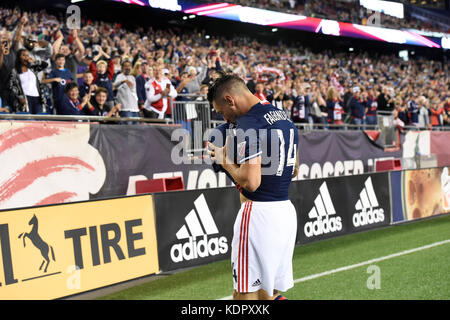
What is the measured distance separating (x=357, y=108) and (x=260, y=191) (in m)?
16.2

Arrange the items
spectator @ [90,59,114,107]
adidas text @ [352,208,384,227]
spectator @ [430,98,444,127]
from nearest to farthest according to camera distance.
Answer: adidas text @ [352,208,384,227]
spectator @ [90,59,114,107]
spectator @ [430,98,444,127]

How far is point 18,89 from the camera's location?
32.5 feet

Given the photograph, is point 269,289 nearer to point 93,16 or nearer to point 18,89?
point 18,89

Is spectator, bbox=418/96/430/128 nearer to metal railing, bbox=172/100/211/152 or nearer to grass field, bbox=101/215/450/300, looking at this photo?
grass field, bbox=101/215/450/300

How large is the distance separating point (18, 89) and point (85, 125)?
4.49 feet

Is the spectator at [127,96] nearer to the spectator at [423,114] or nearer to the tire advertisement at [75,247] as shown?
the tire advertisement at [75,247]

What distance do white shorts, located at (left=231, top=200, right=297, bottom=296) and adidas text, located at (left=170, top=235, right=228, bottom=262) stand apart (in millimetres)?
4320

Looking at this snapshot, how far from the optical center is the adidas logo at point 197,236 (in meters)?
8.06

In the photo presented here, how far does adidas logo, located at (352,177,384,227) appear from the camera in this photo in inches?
447

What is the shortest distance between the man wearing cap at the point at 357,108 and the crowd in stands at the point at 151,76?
1.4 inches

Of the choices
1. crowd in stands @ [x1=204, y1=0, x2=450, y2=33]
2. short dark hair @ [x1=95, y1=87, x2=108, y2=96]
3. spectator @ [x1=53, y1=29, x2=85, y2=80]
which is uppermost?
crowd in stands @ [x1=204, y1=0, x2=450, y2=33]

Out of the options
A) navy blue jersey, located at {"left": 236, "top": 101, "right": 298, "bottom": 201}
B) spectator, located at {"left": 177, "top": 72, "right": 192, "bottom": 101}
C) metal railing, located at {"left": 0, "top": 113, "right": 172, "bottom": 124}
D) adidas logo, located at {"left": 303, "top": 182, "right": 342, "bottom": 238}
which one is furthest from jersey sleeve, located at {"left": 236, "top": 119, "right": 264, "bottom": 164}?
spectator, located at {"left": 177, "top": 72, "right": 192, "bottom": 101}
